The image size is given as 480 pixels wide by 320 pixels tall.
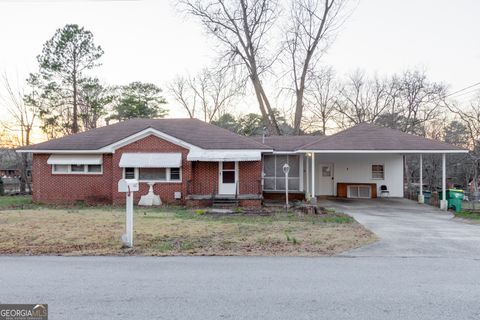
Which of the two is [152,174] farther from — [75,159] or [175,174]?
[75,159]

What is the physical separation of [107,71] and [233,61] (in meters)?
12.5

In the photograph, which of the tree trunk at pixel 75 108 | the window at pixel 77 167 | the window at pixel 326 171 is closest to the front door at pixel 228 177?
the window at pixel 326 171

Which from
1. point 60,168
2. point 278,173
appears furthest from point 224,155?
point 60,168

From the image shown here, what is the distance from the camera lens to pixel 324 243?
8.84 meters

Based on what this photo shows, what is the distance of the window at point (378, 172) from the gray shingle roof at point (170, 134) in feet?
24.8

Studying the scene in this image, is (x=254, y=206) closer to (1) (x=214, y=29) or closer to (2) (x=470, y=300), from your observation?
(2) (x=470, y=300)

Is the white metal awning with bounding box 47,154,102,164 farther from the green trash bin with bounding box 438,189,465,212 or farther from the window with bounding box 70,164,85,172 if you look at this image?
the green trash bin with bounding box 438,189,465,212

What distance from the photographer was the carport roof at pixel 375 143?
17047 millimetres

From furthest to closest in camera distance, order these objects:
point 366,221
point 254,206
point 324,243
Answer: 1. point 254,206
2. point 366,221
3. point 324,243

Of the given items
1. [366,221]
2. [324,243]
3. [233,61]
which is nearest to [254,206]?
[366,221]

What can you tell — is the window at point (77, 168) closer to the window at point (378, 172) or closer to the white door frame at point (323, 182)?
the white door frame at point (323, 182)

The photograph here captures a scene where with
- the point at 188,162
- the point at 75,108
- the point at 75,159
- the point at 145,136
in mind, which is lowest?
the point at 188,162

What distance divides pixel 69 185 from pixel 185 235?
38.9ft

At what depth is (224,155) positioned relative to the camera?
17625 millimetres
